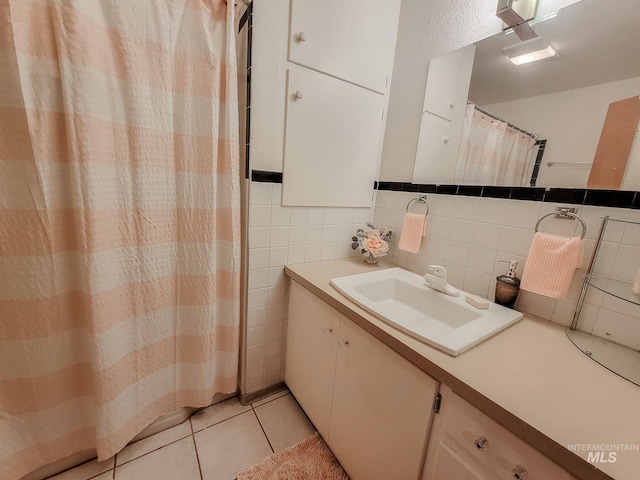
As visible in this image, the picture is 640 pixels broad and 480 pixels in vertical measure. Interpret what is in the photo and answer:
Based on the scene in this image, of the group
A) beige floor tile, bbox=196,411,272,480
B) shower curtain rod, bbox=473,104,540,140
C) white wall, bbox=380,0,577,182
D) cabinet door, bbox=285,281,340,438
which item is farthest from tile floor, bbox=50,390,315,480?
shower curtain rod, bbox=473,104,540,140

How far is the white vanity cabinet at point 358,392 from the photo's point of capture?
0.72m

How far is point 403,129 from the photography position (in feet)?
4.57

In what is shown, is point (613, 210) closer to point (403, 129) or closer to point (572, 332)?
Answer: point (572, 332)

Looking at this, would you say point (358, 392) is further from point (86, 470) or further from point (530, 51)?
point (530, 51)

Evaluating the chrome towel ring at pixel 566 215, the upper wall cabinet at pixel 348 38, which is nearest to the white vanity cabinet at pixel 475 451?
the chrome towel ring at pixel 566 215

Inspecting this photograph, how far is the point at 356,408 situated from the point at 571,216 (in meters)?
0.99

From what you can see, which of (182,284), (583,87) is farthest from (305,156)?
(583,87)

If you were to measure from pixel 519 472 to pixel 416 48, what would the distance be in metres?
1.67

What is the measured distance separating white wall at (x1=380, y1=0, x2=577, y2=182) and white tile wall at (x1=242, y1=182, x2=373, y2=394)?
38cm

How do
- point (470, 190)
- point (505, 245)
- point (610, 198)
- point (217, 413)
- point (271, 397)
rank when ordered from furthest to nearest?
1. point (271, 397)
2. point (217, 413)
3. point (470, 190)
4. point (505, 245)
5. point (610, 198)

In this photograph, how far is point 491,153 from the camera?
1048 millimetres

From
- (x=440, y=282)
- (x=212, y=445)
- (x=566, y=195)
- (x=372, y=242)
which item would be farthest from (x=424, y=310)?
(x=212, y=445)

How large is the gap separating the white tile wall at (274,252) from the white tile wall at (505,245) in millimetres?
345

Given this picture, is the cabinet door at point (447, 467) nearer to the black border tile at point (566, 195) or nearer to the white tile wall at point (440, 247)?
the white tile wall at point (440, 247)
